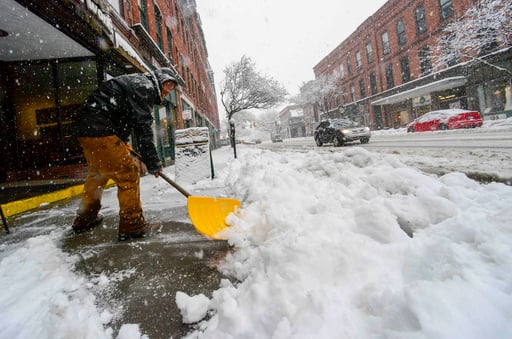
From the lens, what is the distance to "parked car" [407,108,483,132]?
12.8 metres

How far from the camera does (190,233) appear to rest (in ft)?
8.05

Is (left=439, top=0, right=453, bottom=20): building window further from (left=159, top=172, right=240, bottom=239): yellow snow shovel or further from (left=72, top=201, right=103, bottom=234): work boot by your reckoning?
(left=72, top=201, right=103, bottom=234): work boot

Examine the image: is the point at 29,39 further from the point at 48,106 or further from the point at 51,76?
the point at 48,106

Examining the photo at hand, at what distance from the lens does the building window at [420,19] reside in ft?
73.1

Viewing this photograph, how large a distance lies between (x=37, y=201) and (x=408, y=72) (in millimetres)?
30154

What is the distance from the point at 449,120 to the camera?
44.6ft

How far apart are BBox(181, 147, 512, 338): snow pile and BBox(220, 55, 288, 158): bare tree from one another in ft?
83.5

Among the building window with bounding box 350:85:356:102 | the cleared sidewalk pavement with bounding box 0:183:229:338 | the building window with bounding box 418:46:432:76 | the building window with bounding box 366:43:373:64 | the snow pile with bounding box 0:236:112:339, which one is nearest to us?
the snow pile with bounding box 0:236:112:339

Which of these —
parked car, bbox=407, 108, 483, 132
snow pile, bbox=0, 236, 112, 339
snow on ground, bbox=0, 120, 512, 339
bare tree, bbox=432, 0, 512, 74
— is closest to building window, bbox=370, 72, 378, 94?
bare tree, bbox=432, 0, 512, 74

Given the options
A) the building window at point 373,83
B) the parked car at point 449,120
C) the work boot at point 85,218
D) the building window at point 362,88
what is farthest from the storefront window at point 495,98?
the work boot at point 85,218

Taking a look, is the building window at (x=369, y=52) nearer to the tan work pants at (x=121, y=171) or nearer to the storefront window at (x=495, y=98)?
the storefront window at (x=495, y=98)

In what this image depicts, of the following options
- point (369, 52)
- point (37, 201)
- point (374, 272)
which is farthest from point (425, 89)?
point (37, 201)

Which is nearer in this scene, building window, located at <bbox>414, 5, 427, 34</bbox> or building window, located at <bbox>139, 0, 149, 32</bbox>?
building window, located at <bbox>139, 0, 149, 32</bbox>

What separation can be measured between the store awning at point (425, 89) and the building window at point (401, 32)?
539cm
